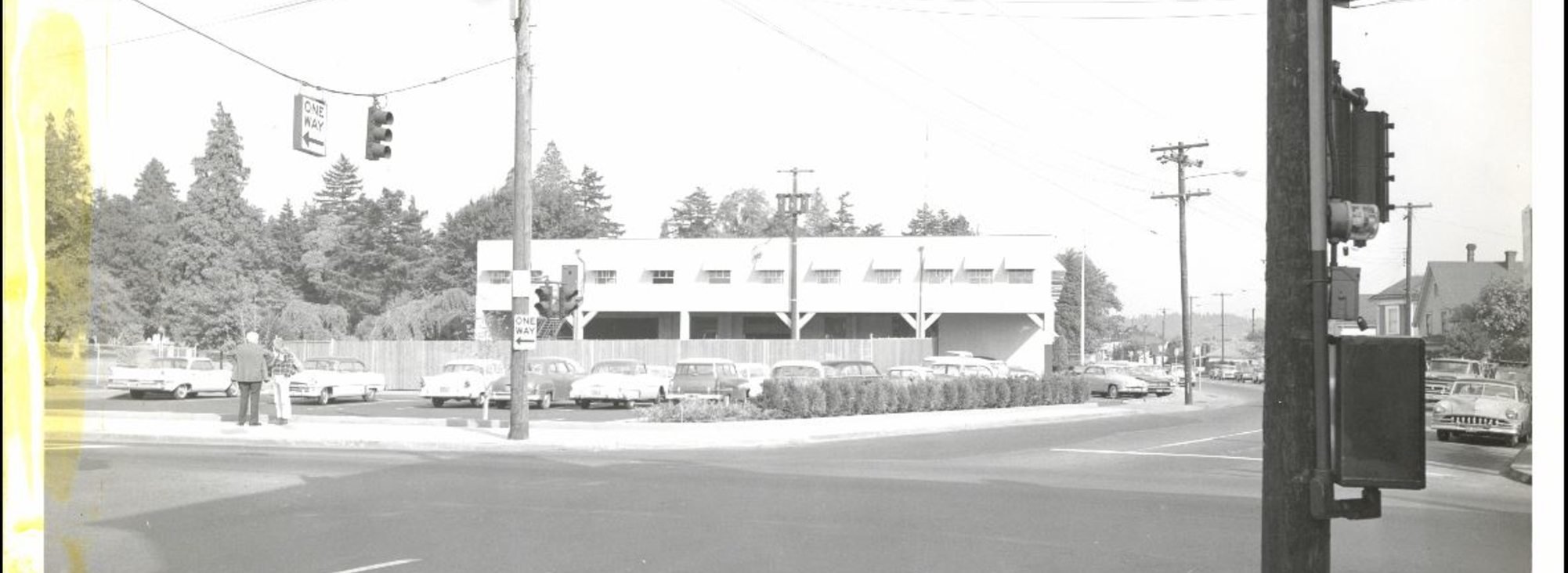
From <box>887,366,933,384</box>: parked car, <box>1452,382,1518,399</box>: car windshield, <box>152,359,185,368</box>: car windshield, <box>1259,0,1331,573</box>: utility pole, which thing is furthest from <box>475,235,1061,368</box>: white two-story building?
<box>1259,0,1331,573</box>: utility pole

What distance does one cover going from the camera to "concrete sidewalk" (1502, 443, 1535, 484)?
14875 mm

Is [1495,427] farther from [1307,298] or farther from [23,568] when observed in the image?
[23,568]

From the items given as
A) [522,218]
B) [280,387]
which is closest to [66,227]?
[522,218]

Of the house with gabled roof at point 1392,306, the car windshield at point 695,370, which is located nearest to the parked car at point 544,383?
the car windshield at point 695,370

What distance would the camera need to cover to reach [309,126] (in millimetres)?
16641

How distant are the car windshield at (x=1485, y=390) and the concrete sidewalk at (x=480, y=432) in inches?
370

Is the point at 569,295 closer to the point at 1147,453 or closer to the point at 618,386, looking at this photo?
the point at 618,386

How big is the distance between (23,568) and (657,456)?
44.1 feet

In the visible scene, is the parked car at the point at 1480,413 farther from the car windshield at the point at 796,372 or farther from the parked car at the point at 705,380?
the parked car at the point at 705,380

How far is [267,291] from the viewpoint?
55.1m

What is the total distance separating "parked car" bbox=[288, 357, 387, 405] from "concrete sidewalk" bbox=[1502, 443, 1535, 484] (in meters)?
25.4

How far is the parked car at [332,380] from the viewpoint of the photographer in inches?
1153

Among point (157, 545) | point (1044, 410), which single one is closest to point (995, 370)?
point (1044, 410)

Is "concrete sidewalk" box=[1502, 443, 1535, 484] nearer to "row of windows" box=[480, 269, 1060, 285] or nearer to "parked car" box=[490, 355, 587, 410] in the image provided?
"parked car" box=[490, 355, 587, 410]
